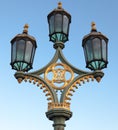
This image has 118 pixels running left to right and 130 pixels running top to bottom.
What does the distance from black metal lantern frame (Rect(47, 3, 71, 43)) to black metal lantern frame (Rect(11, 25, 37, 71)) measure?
73 cm

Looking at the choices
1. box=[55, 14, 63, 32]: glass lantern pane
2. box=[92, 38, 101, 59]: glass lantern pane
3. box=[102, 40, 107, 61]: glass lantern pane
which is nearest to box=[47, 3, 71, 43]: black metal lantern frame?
box=[55, 14, 63, 32]: glass lantern pane

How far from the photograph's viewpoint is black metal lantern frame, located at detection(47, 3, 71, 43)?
28.2 feet

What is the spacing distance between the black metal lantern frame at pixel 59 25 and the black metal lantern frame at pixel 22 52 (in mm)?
728

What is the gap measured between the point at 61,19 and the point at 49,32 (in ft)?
1.62

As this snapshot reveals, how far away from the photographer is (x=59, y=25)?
28.1ft

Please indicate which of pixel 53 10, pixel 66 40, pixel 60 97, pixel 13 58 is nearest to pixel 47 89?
pixel 60 97

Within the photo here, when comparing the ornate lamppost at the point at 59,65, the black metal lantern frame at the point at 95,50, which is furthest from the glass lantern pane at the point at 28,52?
the black metal lantern frame at the point at 95,50

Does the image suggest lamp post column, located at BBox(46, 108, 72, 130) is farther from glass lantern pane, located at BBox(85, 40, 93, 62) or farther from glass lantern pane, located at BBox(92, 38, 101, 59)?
glass lantern pane, located at BBox(92, 38, 101, 59)

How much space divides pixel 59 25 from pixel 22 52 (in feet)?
4.29

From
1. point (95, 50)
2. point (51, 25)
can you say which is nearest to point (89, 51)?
point (95, 50)

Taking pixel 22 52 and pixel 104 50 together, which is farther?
pixel 104 50

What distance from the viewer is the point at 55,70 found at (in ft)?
26.2

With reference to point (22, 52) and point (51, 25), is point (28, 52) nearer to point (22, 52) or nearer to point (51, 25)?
point (22, 52)

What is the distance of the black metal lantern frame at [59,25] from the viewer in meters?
8.59
